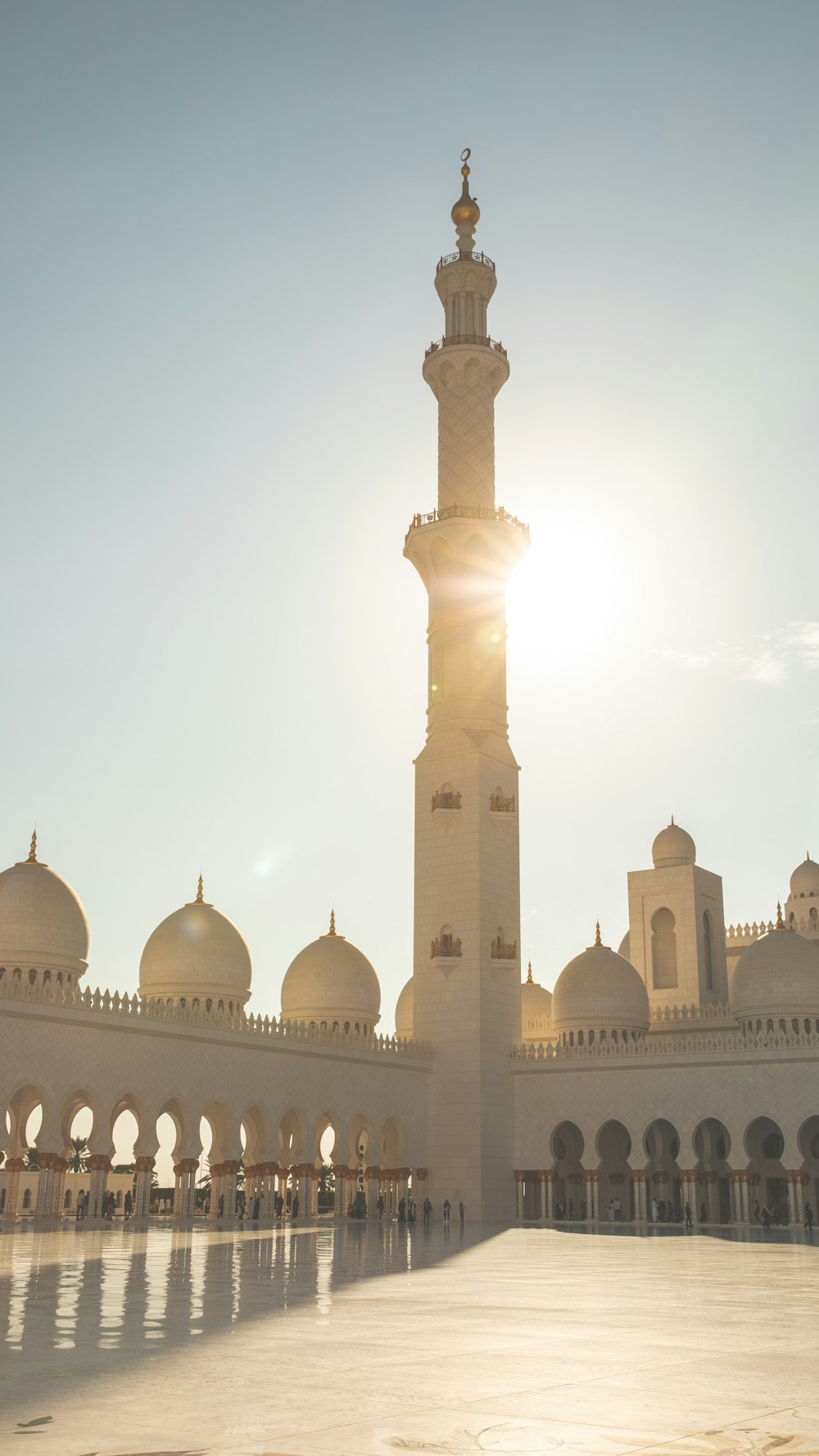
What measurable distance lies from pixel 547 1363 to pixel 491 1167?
30.7 m

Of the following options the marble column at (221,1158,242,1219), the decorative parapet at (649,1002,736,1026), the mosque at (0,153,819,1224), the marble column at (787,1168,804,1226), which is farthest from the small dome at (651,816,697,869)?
the marble column at (221,1158,242,1219)

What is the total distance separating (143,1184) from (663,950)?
20949mm

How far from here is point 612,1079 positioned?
38719 millimetres

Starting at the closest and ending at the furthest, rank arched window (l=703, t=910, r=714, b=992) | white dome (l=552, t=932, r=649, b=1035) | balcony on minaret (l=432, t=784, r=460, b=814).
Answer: balcony on minaret (l=432, t=784, r=460, b=814) → white dome (l=552, t=932, r=649, b=1035) → arched window (l=703, t=910, r=714, b=992)

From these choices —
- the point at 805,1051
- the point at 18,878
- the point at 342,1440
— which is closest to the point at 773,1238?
the point at 805,1051

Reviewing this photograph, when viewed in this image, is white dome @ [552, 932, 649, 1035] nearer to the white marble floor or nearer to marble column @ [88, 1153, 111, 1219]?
marble column @ [88, 1153, 111, 1219]

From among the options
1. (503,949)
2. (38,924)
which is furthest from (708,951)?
(38,924)

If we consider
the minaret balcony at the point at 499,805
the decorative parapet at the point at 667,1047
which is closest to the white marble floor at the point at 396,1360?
the decorative parapet at the point at 667,1047

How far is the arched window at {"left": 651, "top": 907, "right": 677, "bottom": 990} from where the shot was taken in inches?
1813

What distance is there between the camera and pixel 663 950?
46.3 meters

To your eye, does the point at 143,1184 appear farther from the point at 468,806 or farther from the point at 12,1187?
the point at 468,806

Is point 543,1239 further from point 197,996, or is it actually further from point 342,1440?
point 342,1440

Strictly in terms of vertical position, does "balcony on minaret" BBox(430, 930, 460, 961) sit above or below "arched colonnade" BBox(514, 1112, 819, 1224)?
above

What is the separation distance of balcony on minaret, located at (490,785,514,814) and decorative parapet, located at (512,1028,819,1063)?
658cm
